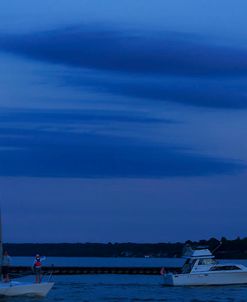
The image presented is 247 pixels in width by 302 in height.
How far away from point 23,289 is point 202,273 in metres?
20.2

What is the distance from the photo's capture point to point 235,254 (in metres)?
186

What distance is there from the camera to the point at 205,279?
7456 cm

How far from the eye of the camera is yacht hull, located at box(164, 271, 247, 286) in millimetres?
74188

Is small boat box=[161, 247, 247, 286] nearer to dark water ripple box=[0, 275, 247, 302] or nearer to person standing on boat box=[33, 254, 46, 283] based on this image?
dark water ripple box=[0, 275, 247, 302]

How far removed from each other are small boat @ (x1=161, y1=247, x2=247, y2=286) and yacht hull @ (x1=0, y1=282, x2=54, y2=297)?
16.9m

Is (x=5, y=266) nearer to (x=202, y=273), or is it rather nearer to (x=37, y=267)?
(x=37, y=267)

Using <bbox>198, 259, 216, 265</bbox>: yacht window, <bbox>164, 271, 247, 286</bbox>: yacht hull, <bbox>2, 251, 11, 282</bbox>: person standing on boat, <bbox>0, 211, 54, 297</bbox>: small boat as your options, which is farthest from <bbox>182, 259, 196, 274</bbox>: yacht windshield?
<bbox>2, 251, 11, 282</bbox>: person standing on boat

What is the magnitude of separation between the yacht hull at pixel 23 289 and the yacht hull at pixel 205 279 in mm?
16777

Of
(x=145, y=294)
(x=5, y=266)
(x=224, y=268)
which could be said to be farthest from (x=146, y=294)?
(x=5, y=266)

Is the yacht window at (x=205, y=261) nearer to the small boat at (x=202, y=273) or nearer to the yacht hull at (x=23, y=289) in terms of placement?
the small boat at (x=202, y=273)

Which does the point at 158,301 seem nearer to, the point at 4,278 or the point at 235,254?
the point at 4,278

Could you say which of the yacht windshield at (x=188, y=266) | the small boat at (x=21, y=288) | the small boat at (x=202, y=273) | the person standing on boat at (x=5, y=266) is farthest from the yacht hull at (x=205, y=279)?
the person standing on boat at (x=5, y=266)

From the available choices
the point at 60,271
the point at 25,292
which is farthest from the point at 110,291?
the point at 60,271

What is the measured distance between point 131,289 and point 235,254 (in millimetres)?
109957
